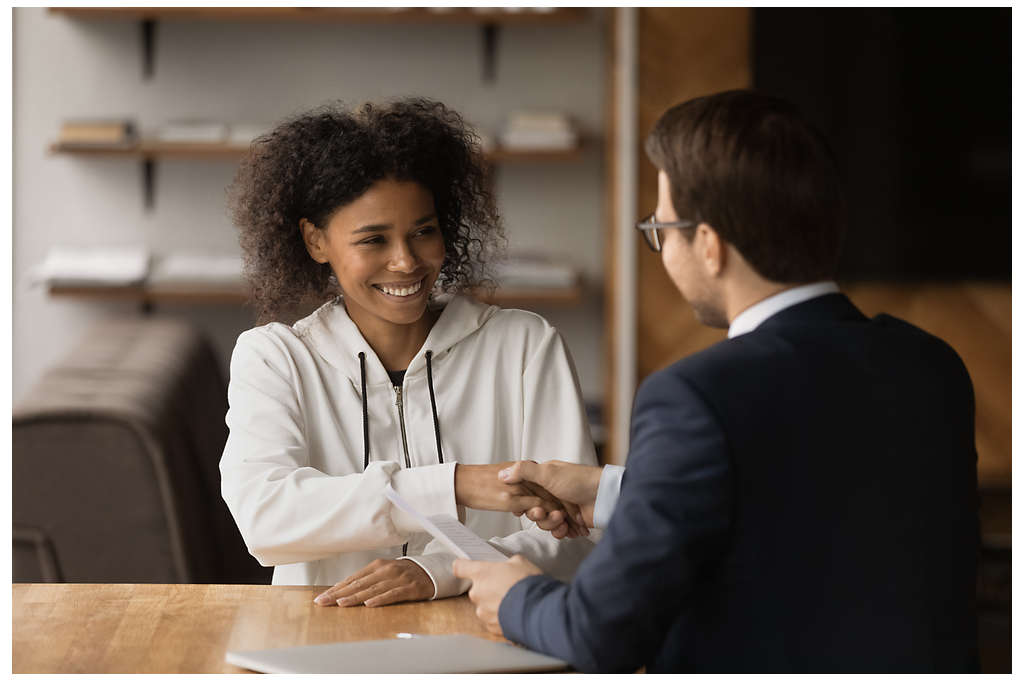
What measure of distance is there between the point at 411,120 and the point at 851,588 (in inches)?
36.3

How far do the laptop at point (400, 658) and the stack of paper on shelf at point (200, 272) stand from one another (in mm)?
2865

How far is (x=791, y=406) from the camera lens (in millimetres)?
1018

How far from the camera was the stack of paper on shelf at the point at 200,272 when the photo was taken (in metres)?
3.96

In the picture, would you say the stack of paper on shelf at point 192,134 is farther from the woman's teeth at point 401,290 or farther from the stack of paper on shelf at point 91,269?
the woman's teeth at point 401,290

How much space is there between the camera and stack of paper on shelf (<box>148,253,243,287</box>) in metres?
3.96

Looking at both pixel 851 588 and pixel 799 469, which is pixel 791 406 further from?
pixel 851 588

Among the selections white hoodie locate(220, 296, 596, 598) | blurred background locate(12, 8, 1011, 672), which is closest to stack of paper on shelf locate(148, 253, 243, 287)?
blurred background locate(12, 8, 1011, 672)

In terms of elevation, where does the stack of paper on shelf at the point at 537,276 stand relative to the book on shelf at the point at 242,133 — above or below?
below

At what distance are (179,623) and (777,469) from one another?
713mm

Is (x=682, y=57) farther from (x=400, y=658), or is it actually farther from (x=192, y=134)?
(x=400, y=658)

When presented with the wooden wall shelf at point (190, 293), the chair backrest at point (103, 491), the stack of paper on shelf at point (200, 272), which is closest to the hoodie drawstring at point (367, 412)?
the chair backrest at point (103, 491)

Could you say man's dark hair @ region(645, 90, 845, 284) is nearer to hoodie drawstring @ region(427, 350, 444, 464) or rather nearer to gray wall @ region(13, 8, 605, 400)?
hoodie drawstring @ region(427, 350, 444, 464)

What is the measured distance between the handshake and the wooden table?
0.13 meters

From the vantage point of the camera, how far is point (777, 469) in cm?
101
